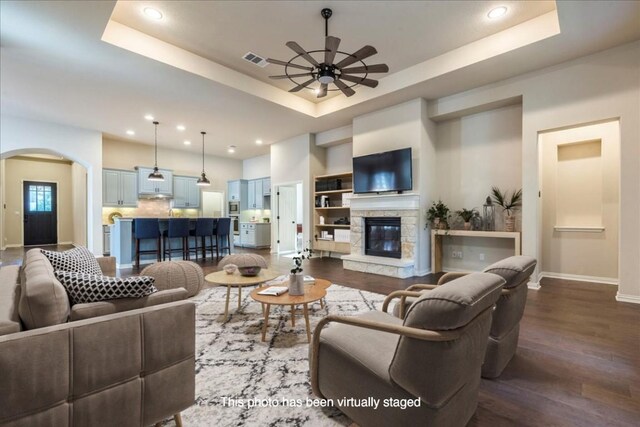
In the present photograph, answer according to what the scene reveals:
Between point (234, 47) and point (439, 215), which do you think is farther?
point (439, 215)

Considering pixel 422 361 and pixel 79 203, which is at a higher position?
pixel 79 203

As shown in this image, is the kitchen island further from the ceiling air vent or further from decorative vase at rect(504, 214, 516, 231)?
decorative vase at rect(504, 214, 516, 231)

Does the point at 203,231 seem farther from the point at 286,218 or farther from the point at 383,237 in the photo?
the point at 383,237

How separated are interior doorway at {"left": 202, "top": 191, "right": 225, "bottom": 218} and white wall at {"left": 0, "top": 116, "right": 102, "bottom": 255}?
349 centimetres

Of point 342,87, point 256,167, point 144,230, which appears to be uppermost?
point 256,167

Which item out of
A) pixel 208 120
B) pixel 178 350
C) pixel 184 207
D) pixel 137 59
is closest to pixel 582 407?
pixel 178 350

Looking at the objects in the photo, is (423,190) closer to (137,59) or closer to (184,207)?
(137,59)

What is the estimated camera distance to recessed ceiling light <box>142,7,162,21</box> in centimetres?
327

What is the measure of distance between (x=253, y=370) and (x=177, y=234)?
5.09 meters

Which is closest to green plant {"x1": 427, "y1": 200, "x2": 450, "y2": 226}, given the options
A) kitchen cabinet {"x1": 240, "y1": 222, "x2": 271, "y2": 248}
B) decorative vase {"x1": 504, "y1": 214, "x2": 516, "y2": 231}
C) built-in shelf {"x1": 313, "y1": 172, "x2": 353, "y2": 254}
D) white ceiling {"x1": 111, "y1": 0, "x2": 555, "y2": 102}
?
decorative vase {"x1": 504, "y1": 214, "x2": 516, "y2": 231}

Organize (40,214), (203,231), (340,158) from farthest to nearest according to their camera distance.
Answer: (40,214) → (340,158) → (203,231)

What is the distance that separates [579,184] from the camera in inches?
188

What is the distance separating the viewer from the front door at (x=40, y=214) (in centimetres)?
940

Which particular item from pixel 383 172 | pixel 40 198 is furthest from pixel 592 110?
pixel 40 198
